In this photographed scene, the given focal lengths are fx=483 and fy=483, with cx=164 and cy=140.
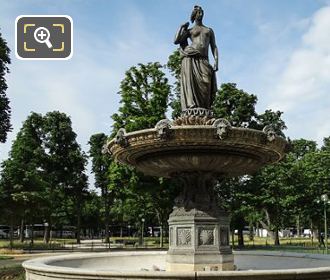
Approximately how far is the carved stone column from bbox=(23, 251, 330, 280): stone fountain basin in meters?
0.92

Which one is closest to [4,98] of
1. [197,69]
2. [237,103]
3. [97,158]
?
[237,103]

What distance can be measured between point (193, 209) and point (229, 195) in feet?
109

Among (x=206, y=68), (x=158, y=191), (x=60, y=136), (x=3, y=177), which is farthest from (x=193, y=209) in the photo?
(x=60, y=136)

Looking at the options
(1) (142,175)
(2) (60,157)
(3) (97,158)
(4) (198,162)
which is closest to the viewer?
(4) (198,162)

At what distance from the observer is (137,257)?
15.0 metres

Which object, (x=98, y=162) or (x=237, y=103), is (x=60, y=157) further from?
(x=237, y=103)

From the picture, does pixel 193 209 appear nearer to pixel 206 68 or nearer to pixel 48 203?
pixel 206 68

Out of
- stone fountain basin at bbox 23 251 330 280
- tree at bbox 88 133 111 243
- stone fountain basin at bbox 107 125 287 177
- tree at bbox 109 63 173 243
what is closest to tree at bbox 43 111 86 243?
tree at bbox 88 133 111 243

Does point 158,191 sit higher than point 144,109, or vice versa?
point 144,109

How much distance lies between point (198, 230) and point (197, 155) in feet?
6.24

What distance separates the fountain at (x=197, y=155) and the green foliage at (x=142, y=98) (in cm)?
2131

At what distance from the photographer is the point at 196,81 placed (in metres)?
12.5

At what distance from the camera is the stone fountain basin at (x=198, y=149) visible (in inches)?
408

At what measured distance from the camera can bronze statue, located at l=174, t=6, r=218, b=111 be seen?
40.6 ft
